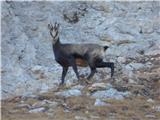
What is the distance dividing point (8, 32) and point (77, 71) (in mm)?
3596

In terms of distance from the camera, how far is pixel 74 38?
2205cm

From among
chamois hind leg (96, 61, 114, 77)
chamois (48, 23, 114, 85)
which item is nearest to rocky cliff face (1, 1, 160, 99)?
chamois hind leg (96, 61, 114, 77)

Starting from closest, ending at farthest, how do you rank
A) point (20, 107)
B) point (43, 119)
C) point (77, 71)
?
1. point (43, 119)
2. point (20, 107)
3. point (77, 71)

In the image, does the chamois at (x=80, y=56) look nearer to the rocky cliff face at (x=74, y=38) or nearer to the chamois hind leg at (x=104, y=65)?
the chamois hind leg at (x=104, y=65)

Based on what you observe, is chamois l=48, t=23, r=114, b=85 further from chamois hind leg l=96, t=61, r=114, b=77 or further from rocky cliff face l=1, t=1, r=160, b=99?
rocky cliff face l=1, t=1, r=160, b=99

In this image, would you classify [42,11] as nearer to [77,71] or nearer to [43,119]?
[77,71]

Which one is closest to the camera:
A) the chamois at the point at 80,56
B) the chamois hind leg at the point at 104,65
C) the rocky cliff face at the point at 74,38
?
A: the chamois at the point at 80,56

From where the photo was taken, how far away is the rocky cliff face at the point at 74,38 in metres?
19.6

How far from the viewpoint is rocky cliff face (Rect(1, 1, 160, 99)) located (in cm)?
1962

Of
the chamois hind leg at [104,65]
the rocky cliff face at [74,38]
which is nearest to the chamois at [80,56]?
the chamois hind leg at [104,65]

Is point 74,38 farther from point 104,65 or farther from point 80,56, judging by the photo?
point 104,65

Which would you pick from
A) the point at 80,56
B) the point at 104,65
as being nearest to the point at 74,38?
the point at 80,56

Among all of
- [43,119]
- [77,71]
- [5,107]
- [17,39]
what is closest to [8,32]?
[17,39]

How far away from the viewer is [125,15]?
2288cm
